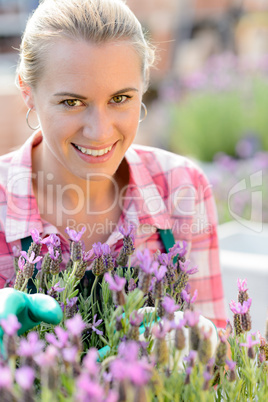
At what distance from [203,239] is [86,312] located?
75cm

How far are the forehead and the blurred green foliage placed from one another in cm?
338

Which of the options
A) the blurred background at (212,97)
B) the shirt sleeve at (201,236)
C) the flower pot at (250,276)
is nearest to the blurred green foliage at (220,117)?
the blurred background at (212,97)

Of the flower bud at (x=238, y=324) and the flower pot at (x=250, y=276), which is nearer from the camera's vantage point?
the flower bud at (x=238, y=324)

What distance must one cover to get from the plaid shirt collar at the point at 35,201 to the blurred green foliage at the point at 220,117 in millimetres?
3088

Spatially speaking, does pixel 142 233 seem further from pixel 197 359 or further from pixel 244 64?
pixel 244 64

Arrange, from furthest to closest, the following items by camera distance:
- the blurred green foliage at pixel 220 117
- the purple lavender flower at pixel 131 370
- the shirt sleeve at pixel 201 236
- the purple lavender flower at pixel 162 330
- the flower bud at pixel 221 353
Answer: the blurred green foliage at pixel 220 117 → the shirt sleeve at pixel 201 236 → the flower bud at pixel 221 353 → the purple lavender flower at pixel 162 330 → the purple lavender flower at pixel 131 370

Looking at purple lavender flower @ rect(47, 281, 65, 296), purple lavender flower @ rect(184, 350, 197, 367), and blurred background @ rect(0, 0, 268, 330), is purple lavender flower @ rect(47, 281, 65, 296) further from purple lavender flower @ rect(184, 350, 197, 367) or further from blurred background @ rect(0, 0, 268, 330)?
blurred background @ rect(0, 0, 268, 330)

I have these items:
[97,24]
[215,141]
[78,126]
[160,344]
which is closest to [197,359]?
[160,344]

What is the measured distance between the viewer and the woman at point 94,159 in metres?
1.36

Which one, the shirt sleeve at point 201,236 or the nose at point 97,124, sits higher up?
the nose at point 97,124

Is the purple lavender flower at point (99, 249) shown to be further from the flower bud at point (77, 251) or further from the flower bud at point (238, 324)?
the flower bud at point (238, 324)

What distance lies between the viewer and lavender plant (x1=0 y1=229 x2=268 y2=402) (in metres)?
0.70

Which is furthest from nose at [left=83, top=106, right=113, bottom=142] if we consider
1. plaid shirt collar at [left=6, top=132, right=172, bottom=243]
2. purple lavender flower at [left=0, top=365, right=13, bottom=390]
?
purple lavender flower at [left=0, top=365, right=13, bottom=390]

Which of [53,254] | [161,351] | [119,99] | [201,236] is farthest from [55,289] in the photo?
[201,236]
